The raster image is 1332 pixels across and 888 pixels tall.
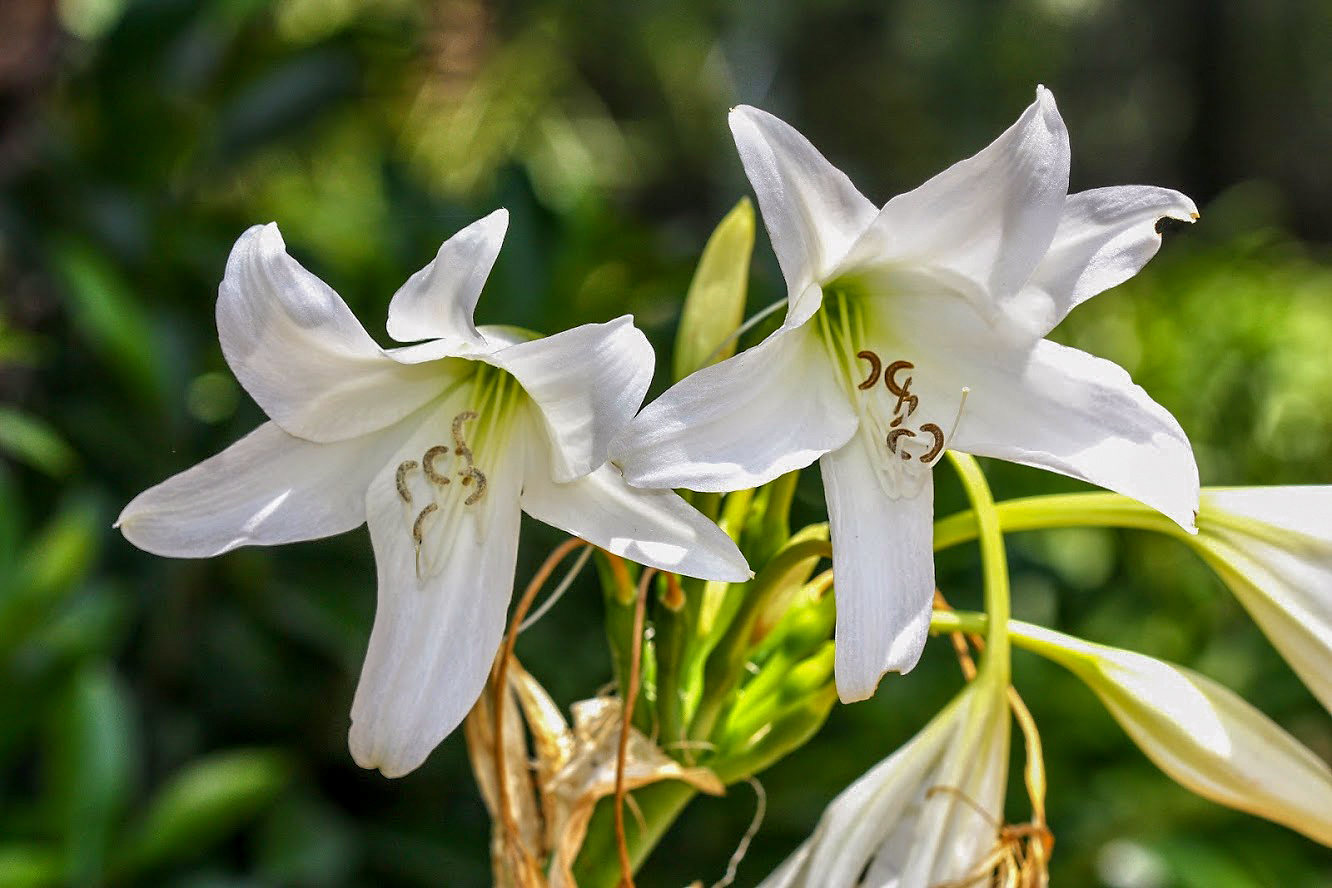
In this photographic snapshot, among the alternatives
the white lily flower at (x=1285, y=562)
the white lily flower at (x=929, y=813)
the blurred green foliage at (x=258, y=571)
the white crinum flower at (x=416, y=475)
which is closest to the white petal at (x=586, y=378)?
the white crinum flower at (x=416, y=475)

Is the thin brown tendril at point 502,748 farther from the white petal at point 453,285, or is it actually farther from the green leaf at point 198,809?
the green leaf at point 198,809

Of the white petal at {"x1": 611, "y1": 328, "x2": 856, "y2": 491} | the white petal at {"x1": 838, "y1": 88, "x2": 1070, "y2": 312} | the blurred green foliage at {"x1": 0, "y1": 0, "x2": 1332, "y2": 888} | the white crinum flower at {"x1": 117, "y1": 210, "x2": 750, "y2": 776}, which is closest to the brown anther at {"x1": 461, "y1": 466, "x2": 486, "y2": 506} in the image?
the white crinum flower at {"x1": 117, "y1": 210, "x2": 750, "y2": 776}

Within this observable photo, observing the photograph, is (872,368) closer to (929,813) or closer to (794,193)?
(794,193)

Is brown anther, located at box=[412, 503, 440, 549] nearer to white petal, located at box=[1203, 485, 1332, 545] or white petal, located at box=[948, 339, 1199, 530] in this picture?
white petal, located at box=[948, 339, 1199, 530]

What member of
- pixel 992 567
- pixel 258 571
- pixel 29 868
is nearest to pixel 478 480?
pixel 992 567

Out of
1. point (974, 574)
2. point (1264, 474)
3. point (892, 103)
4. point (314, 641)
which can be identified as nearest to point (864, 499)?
point (974, 574)

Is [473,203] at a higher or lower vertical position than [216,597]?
higher

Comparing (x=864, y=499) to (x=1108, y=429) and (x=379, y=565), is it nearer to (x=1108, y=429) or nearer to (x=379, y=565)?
(x=1108, y=429)
